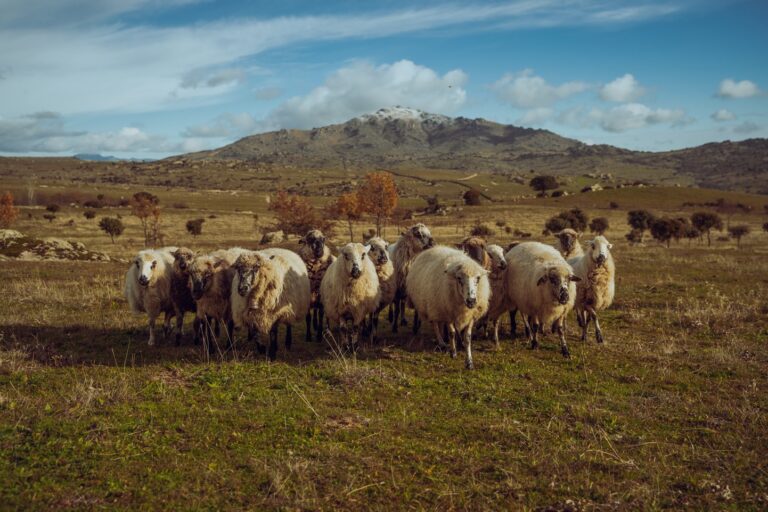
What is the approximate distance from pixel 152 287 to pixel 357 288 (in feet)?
16.4

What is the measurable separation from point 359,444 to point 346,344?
4521 millimetres

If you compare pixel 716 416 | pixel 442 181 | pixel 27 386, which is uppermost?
pixel 442 181

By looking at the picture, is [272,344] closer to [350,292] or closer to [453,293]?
[350,292]

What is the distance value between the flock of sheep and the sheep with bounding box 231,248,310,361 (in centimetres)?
2

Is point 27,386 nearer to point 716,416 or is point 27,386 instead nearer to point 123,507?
point 123,507

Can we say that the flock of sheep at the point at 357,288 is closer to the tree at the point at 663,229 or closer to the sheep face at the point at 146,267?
the sheep face at the point at 146,267

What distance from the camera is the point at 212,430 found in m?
6.70

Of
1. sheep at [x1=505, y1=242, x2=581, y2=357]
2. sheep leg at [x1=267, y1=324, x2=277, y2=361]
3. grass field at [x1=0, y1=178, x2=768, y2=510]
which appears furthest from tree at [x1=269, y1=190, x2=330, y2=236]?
sheep leg at [x1=267, y1=324, x2=277, y2=361]

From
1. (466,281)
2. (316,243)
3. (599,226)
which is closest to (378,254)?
(316,243)

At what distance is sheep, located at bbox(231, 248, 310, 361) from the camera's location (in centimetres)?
1045

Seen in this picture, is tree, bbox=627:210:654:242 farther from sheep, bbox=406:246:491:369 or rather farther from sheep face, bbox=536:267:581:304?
sheep, bbox=406:246:491:369

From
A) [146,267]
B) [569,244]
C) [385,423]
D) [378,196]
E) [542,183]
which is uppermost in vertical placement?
[542,183]

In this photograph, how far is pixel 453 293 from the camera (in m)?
10.6

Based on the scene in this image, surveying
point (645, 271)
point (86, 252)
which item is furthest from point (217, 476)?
point (86, 252)
